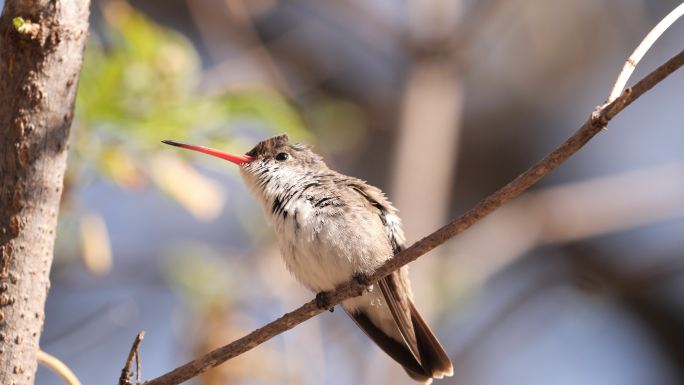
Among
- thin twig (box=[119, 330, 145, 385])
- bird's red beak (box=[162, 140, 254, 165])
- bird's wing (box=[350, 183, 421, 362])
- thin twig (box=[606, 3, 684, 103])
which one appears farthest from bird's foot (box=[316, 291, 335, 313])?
thin twig (box=[606, 3, 684, 103])

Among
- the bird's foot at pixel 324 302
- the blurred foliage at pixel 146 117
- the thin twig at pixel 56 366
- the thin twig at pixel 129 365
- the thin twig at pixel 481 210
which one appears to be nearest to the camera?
the thin twig at pixel 481 210

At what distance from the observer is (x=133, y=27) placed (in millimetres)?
3938

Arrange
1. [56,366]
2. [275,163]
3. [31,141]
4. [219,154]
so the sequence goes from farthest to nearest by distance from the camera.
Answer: [275,163], [219,154], [56,366], [31,141]

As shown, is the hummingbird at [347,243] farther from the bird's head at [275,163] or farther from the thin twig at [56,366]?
the thin twig at [56,366]

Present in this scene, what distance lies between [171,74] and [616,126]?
21.1 feet

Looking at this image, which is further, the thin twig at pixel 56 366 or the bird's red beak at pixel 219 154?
the bird's red beak at pixel 219 154

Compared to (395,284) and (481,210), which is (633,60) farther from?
(395,284)

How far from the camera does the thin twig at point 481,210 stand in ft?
5.84

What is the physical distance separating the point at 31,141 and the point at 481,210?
1154mm

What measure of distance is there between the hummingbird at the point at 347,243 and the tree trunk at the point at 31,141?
43.1 inches

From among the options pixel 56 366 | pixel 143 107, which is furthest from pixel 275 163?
pixel 56 366

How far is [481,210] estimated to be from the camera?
202cm

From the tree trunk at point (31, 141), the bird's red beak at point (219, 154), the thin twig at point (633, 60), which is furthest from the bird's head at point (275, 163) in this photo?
the thin twig at point (633, 60)

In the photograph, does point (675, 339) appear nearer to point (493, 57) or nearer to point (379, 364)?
point (493, 57)
